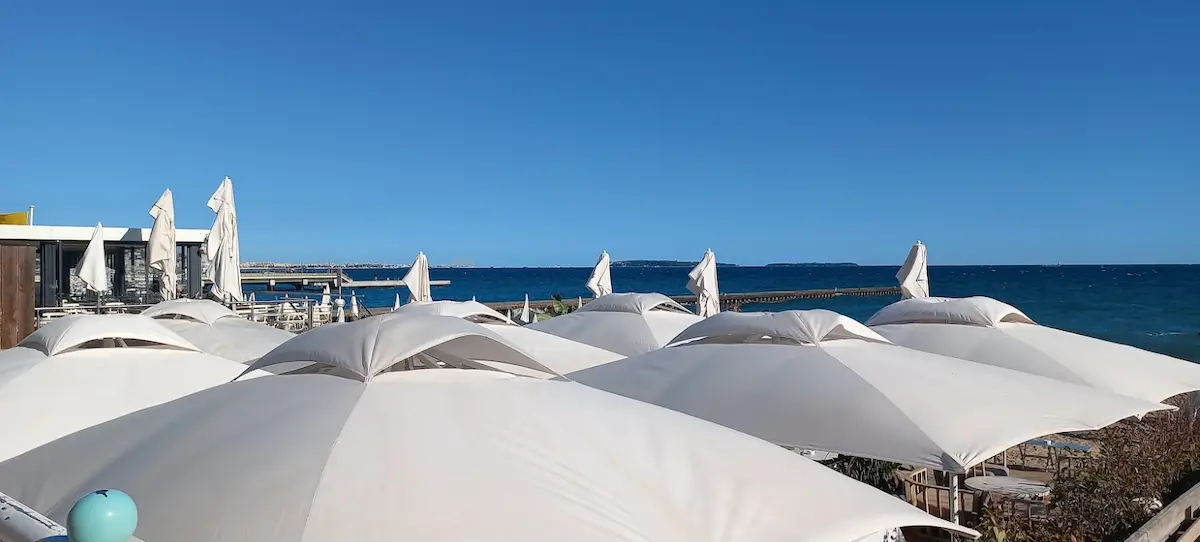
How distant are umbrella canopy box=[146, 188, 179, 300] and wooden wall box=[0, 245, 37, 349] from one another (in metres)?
3.54

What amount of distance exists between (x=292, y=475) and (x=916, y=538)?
18.6ft

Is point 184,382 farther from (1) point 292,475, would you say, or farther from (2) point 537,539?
(2) point 537,539

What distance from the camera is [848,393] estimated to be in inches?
200

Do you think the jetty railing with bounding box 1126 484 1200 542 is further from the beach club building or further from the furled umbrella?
the beach club building

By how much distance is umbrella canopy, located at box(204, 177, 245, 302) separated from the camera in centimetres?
1455

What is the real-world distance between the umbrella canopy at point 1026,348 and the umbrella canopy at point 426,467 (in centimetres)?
504

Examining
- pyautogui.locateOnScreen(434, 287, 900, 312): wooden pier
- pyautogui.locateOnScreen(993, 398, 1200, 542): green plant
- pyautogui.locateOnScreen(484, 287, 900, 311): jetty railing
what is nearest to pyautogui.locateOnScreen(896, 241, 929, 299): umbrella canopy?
pyautogui.locateOnScreen(993, 398, 1200, 542): green plant

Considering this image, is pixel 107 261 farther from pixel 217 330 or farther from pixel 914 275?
pixel 914 275

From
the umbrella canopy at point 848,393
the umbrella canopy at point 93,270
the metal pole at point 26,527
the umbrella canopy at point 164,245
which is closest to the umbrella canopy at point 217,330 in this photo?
the umbrella canopy at point 848,393

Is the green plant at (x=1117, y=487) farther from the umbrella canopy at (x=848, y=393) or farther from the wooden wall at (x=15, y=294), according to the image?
the wooden wall at (x=15, y=294)

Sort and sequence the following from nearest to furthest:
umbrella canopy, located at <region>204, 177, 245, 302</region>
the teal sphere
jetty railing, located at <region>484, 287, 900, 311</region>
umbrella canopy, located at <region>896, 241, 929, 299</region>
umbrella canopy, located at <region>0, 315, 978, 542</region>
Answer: the teal sphere, umbrella canopy, located at <region>0, 315, 978, 542</region>, umbrella canopy, located at <region>896, 241, 929, 299</region>, umbrella canopy, located at <region>204, 177, 245, 302</region>, jetty railing, located at <region>484, 287, 900, 311</region>

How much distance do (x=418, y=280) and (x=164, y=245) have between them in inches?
171

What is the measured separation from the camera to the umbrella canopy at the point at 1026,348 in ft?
23.4

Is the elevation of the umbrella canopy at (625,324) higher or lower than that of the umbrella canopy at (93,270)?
lower
